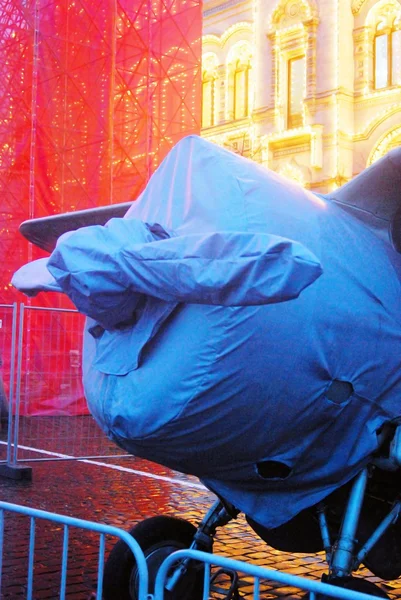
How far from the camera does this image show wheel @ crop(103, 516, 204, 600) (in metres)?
3.78

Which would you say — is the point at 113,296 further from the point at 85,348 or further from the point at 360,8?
the point at 360,8

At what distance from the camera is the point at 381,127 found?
72.6 ft

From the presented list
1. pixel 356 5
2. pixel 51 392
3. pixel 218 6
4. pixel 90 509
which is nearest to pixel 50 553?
pixel 90 509

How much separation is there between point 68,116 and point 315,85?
1062 centimetres

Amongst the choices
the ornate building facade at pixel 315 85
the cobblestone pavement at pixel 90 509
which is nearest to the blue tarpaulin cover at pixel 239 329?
the cobblestone pavement at pixel 90 509

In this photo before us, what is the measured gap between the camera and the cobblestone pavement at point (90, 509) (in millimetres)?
4852

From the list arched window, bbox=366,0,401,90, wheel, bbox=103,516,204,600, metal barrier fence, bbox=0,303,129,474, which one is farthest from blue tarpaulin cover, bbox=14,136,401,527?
arched window, bbox=366,0,401,90

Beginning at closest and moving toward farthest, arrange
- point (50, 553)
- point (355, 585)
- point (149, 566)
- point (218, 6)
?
point (355, 585)
point (149, 566)
point (50, 553)
point (218, 6)

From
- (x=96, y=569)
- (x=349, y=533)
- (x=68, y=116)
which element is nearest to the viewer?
(x=349, y=533)

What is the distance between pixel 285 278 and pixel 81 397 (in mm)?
9273

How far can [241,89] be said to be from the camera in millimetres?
26188

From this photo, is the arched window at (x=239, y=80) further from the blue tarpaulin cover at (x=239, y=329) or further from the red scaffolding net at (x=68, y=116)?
the blue tarpaulin cover at (x=239, y=329)

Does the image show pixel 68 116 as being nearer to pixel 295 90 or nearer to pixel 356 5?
pixel 295 90

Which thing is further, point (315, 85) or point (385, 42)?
point (315, 85)
